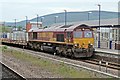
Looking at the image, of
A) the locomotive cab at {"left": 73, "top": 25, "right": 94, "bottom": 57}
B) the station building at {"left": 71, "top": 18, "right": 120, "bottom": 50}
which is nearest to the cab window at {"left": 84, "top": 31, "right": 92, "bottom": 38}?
the locomotive cab at {"left": 73, "top": 25, "right": 94, "bottom": 57}

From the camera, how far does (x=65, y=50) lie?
26.2 m

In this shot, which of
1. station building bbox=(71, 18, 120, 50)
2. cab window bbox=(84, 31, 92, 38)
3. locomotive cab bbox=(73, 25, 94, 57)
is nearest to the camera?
locomotive cab bbox=(73, 25, 94, 57)

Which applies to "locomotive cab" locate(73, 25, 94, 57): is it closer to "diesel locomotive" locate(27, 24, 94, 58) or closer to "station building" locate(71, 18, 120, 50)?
"diesel locomotive" locate(27, 24, 94, 58)

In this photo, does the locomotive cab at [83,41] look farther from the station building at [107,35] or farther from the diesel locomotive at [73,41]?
the station building at [107,35]

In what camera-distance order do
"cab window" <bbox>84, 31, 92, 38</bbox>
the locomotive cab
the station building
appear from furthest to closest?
the station building < "cab window" <bbox>84, 31, 92, 38</bbox> < the locomotive cab

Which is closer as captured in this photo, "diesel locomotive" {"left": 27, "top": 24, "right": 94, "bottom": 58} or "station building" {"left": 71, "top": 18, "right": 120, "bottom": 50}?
"diesel locomotive" {"left": 27, "top": 24, "right": 94, "bottom": 58}

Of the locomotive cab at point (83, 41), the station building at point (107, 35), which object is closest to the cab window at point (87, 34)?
the locomotive cab at point (83, 41)

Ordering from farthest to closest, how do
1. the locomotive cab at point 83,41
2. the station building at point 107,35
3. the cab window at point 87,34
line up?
the station building at point 107,35 → the cab window at point 87,34 → the locomotive cab at point 83,41

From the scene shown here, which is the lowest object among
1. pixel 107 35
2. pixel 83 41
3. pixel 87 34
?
pixel 83 41

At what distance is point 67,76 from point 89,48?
11358mm

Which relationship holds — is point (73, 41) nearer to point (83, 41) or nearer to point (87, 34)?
point (83, 41)

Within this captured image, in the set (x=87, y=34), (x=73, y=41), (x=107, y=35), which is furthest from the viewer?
(x=107, y=35)

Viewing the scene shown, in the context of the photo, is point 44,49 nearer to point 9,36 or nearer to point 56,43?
point 56,43

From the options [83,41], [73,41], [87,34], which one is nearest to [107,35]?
[87,34]
